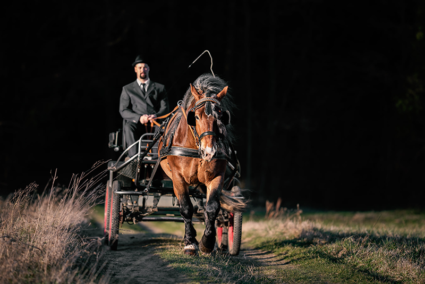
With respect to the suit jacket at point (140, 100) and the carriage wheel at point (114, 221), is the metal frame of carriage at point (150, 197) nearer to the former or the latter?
the carriage wheel at point (114, 221)

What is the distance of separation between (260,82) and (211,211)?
23.7 metres

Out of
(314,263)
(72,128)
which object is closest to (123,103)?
(314,263)

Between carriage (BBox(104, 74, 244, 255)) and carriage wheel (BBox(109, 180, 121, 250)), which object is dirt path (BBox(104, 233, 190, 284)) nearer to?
carriage wheel (BBox(109, 180, 121, 250))

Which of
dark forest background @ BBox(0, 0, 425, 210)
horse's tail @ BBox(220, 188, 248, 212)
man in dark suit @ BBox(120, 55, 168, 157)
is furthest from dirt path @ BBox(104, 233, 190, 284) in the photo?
dark forest background @ BBox(0, 0, 425, 210)

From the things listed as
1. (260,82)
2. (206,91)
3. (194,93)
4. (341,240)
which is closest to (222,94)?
(206,91)

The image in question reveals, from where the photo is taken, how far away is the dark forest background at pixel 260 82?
18219mm

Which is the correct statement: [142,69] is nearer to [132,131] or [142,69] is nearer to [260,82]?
[132,131]

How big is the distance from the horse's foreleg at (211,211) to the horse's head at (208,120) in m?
0.63

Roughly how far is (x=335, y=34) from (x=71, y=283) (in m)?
25.7

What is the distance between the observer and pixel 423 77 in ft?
59.6

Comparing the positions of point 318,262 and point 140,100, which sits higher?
point 140,100

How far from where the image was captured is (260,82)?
94.1ft

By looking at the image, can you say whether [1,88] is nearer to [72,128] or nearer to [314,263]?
[72,128]

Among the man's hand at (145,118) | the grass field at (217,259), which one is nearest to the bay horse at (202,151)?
the grass field at (217,259)
